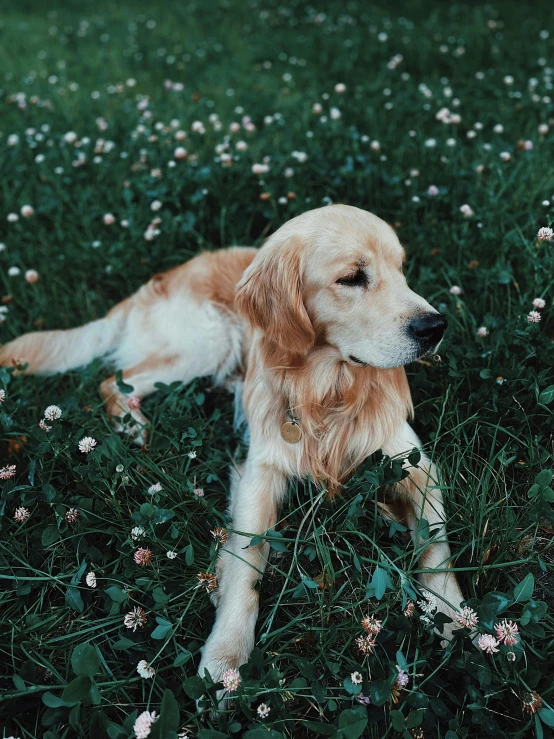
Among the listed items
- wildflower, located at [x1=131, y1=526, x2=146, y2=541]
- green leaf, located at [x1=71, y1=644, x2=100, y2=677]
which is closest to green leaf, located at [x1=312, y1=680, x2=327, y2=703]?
green leaf, located at [x1=71, y1=644, x2=100, y2=677]

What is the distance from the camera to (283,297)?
212 centimetres

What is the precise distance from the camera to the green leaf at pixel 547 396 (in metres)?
2.00

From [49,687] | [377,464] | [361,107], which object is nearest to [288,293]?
[377,464]

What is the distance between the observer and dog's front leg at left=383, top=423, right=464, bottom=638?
1800 mm

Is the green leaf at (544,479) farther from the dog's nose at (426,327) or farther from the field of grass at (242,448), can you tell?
the dog's nose at (426,327)

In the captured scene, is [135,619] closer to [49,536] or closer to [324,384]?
[49,536]

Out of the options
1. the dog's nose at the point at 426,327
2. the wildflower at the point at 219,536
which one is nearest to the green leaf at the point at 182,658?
the wildflower at the point at 219,536

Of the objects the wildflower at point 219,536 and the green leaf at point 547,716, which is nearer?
the green leaf at point 547,716

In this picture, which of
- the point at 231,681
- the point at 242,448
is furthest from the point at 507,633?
the point at 242,448

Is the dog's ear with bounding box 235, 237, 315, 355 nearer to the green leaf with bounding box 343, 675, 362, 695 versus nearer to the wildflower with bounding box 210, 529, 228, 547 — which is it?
the wildflower with bounding box 210, 529, 228, 547

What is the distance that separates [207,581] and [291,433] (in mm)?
604

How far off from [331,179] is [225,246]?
2.45ft

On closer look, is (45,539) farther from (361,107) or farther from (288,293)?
(361,107)

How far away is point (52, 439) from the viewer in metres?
2.07
